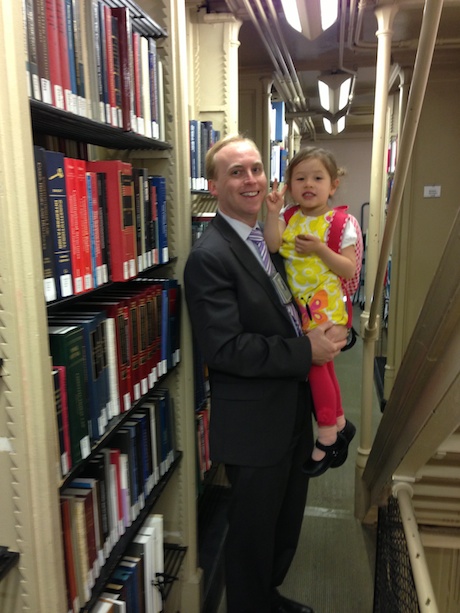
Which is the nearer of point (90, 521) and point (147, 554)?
point (90, 521)

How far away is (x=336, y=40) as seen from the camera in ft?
10.2

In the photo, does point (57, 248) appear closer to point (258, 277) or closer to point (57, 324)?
point (57, 324)

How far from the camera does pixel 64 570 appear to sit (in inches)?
39.6

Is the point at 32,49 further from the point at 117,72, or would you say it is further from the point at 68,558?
the point at 68,558

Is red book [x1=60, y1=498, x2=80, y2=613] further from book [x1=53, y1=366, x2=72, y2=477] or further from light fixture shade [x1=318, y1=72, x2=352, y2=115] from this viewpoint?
light fixture shade [x1=318, y1=72, x2=352, y2=115]

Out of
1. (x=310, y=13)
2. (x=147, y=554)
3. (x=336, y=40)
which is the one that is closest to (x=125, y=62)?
(x=310, y=13)

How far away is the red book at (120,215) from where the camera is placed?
1.18m

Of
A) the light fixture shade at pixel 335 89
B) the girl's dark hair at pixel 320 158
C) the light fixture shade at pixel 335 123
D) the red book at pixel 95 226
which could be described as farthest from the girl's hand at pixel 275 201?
the light fixture shade at pixel 335 123

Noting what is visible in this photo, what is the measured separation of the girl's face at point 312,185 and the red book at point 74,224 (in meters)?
0.86

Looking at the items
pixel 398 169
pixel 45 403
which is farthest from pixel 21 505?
pixel 398 169

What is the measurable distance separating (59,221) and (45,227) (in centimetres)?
5

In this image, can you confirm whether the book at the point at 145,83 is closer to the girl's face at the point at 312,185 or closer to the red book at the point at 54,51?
the red book at the point at 54,51

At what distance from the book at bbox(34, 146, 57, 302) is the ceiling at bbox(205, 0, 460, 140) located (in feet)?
5.23

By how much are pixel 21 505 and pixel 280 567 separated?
1253mm
